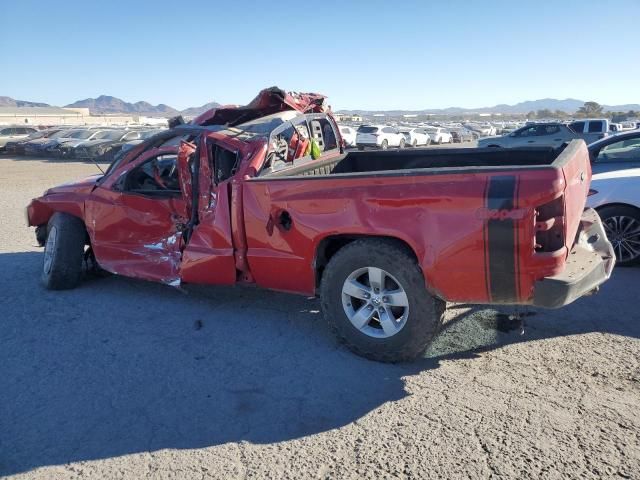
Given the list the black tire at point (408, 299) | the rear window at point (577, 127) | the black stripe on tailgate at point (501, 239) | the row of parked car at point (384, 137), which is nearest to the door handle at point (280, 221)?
the black tire at point (408, 299)

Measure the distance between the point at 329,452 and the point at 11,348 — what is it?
3084 millimetres

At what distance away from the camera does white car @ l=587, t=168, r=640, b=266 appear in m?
6.07

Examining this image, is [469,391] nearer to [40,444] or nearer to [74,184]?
[40,444]

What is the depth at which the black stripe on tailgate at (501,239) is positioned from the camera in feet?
10.9

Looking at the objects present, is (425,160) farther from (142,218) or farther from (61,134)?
(61,134)

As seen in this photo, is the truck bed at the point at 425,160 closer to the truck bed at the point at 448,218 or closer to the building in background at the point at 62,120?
the truck bed at the point at 448,218

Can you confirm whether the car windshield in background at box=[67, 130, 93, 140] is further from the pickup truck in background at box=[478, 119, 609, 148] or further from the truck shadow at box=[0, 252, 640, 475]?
the truck shadow at box=[0, 252, 640, 475]

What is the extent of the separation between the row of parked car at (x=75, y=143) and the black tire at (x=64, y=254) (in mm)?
20731

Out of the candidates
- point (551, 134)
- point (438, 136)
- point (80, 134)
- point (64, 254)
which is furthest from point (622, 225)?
point (438, 136)

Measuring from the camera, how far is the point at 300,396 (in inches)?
142

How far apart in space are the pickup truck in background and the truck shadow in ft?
55.6

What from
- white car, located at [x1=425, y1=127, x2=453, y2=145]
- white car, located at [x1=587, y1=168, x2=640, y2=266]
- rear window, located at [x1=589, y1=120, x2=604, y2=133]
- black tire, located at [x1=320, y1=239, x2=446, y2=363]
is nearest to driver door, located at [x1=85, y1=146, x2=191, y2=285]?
black tire, located at [x1=320, y1=239, x2=446, y2=363]

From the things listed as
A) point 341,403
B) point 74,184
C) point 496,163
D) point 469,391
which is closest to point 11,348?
point 74,184

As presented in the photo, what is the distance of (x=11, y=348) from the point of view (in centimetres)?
451
